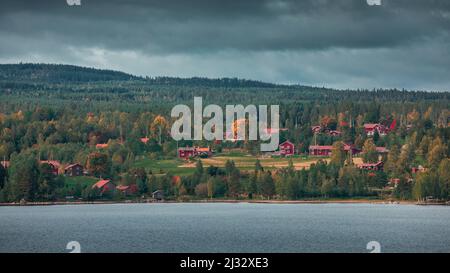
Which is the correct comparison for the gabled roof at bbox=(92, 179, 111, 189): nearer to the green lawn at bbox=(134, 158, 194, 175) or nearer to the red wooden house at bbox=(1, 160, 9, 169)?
the green lawn at bbox=(134, 158, 194, 175)

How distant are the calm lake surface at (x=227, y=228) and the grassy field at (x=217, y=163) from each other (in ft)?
58.3

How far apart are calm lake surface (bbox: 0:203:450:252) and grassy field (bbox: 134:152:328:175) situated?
17.8 metres

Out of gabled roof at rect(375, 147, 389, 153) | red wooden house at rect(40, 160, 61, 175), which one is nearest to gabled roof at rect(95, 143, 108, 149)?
red wooden house at rect(40, 160, 61, 175)

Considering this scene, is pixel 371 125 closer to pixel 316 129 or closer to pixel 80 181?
pixel 316 129

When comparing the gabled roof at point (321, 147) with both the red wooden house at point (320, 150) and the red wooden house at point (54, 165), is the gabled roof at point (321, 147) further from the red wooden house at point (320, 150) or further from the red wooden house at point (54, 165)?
the red wooden house at point (54, 165)

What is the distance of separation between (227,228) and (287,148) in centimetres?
6520

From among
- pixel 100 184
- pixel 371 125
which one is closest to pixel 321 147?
pixel 371 125

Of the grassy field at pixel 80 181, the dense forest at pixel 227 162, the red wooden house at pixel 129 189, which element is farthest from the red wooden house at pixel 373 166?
the grassy field at pixel 80 181

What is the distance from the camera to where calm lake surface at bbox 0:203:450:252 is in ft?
235

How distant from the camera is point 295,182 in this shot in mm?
118188

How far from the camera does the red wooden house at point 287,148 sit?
486 feet
